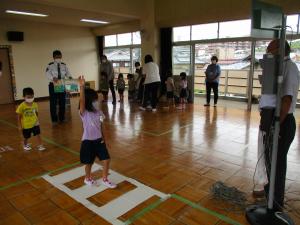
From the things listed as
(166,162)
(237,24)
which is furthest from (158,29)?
(166,162)

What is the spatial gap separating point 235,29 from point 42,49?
6421 millimetres

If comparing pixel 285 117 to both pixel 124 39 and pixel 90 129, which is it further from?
pixel 124 39

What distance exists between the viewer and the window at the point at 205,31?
7.41m

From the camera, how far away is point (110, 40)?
1064 centimetres

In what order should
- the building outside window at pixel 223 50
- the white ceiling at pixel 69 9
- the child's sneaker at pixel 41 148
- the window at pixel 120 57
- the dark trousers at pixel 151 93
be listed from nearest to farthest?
the child's sneaker at pixel 41 148 → the white ceiling at pixel 69 9 → the dark trousers at pixel 151 93 → the building outside window at pixel 223 50 → the window at pixel 120 57

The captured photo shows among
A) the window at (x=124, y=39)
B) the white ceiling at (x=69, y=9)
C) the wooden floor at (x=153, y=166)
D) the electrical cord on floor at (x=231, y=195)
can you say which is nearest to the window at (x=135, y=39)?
the window at (x=124, y=39)

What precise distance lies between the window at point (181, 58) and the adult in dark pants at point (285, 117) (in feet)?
20.0

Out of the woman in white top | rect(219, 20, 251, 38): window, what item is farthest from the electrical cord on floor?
rect(219, 20, 251, 38): window

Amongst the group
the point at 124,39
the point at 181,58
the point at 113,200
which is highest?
the point at 124,39

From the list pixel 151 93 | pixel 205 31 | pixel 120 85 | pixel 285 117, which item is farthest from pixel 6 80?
pixel 285 117

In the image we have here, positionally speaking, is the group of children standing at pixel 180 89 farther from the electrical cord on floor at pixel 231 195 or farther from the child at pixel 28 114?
the electrical cord on floor at pixel 231 195

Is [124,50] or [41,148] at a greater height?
[124,50]

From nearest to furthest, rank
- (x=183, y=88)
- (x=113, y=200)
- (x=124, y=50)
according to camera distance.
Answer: (x=113, y=200) < (x=183, y=88) < (x=124, y=50)

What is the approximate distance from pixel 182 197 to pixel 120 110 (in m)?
4.62
